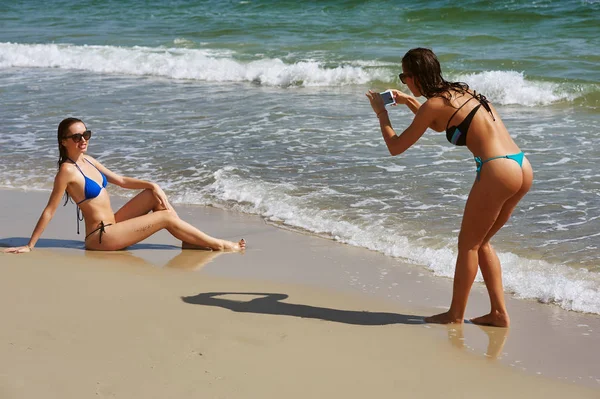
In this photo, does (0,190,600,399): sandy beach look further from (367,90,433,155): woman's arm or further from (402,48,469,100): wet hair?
(402,48,469,100): wet hair

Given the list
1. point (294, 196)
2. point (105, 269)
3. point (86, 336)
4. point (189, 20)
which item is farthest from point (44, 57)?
point (86, 336)

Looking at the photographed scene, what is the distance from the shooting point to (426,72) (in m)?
4.61

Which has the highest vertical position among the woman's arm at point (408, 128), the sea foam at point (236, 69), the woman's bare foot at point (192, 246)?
the woman's arm at point (408, 128)

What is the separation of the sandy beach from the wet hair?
1398 millimetres

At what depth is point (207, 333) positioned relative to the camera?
4742 mm

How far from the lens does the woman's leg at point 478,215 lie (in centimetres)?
461

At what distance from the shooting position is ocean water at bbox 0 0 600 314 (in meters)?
7.05

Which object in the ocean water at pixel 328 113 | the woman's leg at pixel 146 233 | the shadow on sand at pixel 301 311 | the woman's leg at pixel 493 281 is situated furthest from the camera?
the ocean water at pixel 328 113

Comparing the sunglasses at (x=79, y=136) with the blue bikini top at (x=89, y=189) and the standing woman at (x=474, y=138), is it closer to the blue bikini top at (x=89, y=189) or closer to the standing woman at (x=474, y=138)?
the blue bikini top at (x=89, y=189)

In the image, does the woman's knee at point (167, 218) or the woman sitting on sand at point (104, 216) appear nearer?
the woman sitting on sand at point (104, 216)

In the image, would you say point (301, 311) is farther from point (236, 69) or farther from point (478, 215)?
point (236, 69)

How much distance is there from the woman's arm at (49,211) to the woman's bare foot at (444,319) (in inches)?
117

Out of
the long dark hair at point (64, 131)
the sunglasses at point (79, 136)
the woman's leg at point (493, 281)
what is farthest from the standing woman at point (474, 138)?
the long dark hair at point (64, 131)

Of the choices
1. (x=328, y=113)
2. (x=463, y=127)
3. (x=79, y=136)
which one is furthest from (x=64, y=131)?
(x=328, y=113)
